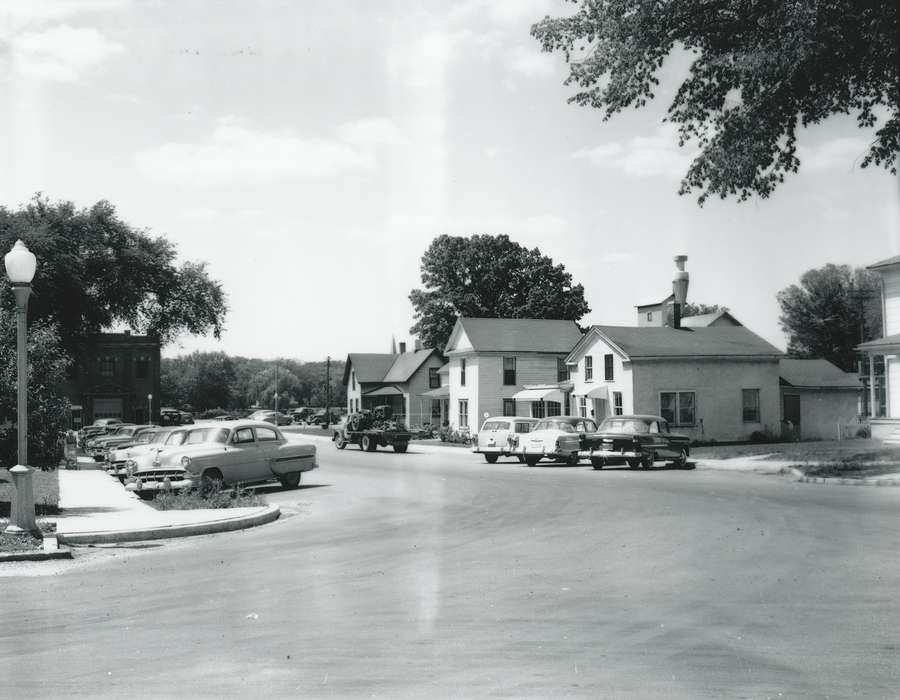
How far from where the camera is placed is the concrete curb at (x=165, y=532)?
510 inches

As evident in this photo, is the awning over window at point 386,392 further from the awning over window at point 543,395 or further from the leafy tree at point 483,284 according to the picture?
the awning over window at point 543,395

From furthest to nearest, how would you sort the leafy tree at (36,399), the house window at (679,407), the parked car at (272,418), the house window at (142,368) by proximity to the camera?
1. the parked car at (272,418)
2. the house window at (142,368)
3. the house window at (679,407)
4. the leafy tree at (36,399)

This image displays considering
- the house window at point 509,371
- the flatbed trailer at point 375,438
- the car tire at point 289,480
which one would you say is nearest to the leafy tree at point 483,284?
the house window at point 509,371

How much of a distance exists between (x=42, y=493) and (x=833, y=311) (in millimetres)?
71475

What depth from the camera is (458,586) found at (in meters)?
9.03

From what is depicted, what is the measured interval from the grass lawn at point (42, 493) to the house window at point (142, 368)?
55.7m

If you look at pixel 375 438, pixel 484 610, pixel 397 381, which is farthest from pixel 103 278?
pixel 484 610

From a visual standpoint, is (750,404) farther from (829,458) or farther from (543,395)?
(829,458)

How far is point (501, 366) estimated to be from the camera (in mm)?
53375

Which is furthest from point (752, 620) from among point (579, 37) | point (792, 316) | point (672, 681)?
point (792, 316)

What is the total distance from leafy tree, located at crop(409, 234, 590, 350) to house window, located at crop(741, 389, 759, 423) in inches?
1297

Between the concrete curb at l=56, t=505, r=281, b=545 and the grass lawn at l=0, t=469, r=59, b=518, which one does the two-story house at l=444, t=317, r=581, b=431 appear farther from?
the concrete curb at l=56, t=505, r=281, b=545

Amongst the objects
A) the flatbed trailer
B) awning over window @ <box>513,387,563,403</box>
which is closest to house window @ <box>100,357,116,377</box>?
the flatbed trailer

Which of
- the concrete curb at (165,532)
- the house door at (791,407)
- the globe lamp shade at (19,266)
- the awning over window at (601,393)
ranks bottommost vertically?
the concrete curb at (165,532)
